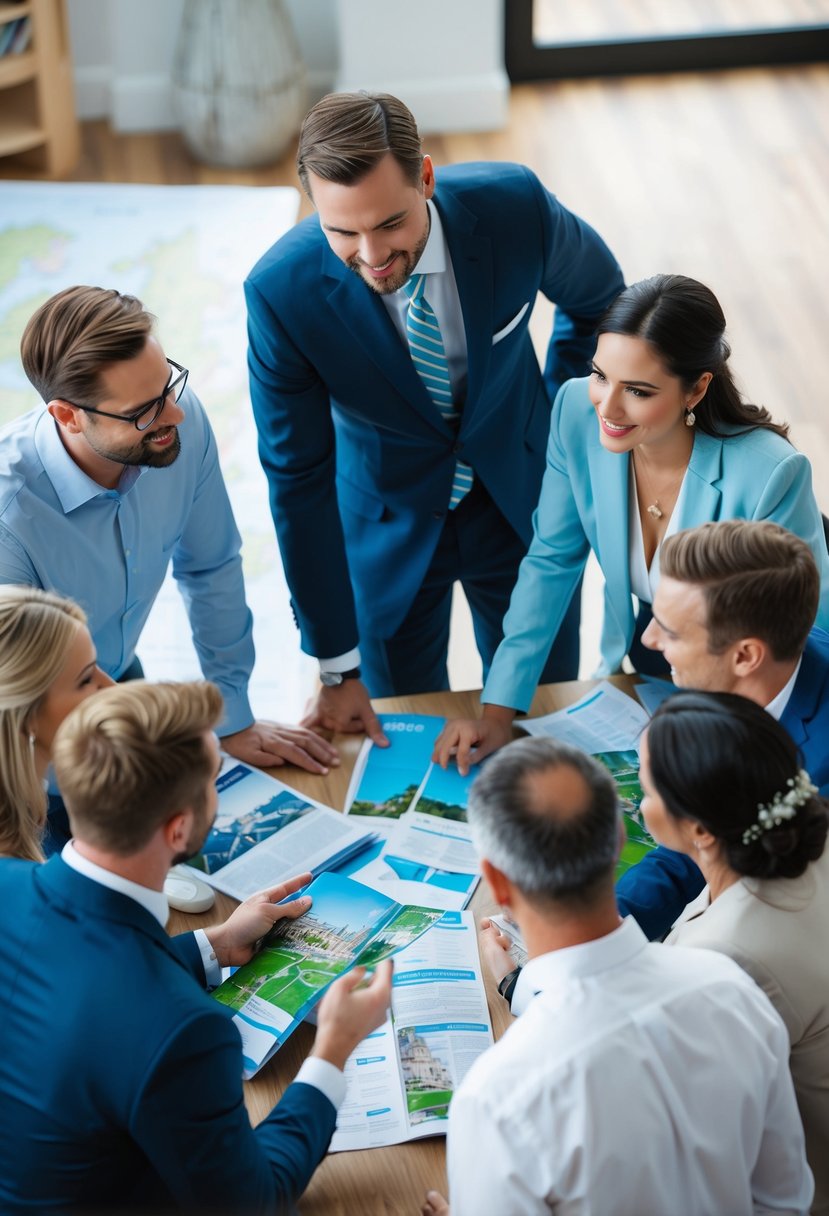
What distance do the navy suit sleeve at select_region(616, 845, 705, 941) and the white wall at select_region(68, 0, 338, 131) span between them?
5144 millimetres

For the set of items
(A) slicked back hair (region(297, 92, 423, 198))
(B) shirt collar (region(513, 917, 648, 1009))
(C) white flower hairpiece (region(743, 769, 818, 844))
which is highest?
(A) slicked back hair (region(297, 92, 423, 198))

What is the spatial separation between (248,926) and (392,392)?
109 centimetres

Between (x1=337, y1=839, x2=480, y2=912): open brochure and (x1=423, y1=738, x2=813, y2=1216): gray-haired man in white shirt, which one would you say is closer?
(x1=423, y1=738, x2=813, y2=1216): gray-haired man in white shirt

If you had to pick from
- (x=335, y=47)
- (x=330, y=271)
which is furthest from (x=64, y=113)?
(x=330, y=271)

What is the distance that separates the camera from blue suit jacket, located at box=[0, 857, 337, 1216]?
148 centimetres

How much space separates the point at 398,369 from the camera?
2.44 m

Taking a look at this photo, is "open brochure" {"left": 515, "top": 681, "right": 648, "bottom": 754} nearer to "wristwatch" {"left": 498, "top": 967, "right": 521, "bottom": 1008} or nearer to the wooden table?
the wooden table

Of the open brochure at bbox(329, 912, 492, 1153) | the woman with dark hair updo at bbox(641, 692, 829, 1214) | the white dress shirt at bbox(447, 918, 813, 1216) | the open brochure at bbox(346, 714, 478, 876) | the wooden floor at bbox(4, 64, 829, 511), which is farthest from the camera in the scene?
the wooden floor at bbox(4, 64, 829, 511)

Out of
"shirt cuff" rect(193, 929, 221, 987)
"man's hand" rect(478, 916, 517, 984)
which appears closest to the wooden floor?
"man's hand" rect(478, 916, 517, 984)

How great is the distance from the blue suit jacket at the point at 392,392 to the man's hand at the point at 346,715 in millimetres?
195

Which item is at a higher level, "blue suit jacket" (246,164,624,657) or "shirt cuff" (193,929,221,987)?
"blue suit jacket" (246,164,624,657)

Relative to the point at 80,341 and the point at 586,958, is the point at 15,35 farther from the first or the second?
the point at 586,958

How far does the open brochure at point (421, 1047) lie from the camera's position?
1744 mm

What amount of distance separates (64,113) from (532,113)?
7.36 feet
